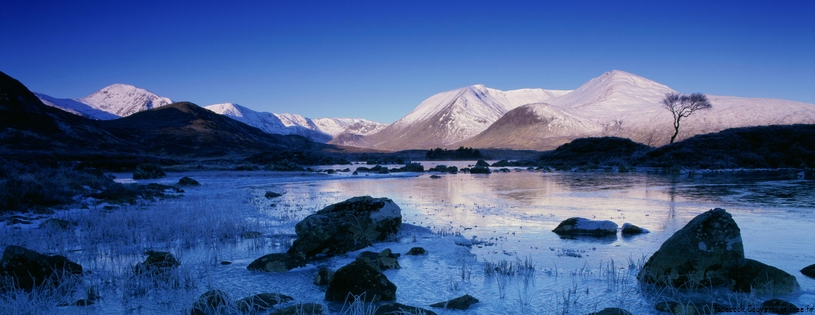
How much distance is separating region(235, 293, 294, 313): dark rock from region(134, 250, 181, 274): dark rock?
2.15m

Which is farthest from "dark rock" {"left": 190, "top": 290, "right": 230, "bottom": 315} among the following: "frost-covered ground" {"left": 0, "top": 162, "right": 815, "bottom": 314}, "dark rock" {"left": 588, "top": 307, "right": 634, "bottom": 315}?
"dark rock" {"left": 588, "top": 307, "right": 634, "bottom": 315}

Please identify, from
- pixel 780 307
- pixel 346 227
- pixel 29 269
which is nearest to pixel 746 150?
pixel 780 307

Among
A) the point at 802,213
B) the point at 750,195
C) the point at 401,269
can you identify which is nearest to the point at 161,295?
the point at 401,269

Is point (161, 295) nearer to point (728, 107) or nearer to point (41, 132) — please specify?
point (41, 132)

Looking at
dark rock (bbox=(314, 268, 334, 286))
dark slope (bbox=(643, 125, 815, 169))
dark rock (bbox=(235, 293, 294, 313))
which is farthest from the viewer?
dark slope (bbox=(643, 125, 815, 169))

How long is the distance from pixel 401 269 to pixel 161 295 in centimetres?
398

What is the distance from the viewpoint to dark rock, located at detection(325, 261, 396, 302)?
677 centimetres

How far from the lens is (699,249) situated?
764cm

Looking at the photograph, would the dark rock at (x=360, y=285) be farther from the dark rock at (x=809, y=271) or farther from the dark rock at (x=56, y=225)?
the dark rock at (x=56, y=225)

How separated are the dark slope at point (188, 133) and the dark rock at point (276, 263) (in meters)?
105

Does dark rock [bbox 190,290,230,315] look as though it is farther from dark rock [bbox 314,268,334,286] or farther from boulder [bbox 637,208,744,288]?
boulder [bbox 637,208,744,288]

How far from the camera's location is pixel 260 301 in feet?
21.6

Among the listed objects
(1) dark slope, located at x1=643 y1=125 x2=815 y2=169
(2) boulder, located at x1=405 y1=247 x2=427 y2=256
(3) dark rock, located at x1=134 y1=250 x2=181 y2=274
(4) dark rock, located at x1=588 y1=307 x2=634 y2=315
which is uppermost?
(1) dark slope, located at x1=643 y1=125 x2=815 y2=169

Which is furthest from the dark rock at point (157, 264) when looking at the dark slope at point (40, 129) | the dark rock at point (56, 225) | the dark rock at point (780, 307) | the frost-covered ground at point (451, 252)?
the dark slope at point (40, 129)
